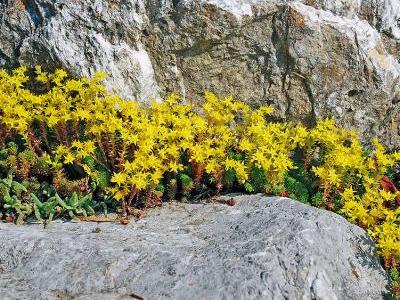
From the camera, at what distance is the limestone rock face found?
6.40 meters

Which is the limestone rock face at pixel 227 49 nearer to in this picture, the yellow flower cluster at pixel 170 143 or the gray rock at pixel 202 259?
the yellow flower cluster at pixel 170 143

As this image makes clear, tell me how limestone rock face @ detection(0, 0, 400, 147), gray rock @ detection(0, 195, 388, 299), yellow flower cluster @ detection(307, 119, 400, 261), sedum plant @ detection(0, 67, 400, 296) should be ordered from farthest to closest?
1. limestone rock face @ detection(0, 0, 400, 147)
2. sedum plant @ detection(0, 67, 400, 296)
3. yellow flower cluster @ detection(307, 119, 400, 261)
4. gray rock @ detection(0, 195, 388, 299)

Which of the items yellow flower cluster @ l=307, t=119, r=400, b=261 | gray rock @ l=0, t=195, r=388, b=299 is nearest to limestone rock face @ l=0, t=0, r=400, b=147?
yellow flower cluster @ l=307, t=119, r=400, b=261

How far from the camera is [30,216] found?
563cm

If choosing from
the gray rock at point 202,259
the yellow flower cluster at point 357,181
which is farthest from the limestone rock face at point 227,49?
the gray rock at point 202,259

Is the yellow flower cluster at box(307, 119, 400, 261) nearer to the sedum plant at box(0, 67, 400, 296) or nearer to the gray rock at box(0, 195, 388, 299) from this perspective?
the sedum plant at box(0, 67, 400, 296)

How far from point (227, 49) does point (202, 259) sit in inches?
112

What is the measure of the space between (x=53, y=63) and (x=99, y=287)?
9.97 feet

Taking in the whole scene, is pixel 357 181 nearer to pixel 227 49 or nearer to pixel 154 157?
pixel 227 49

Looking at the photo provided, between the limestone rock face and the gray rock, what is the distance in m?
1.82

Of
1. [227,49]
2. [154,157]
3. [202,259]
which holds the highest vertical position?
[227,49]

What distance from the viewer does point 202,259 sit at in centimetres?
455

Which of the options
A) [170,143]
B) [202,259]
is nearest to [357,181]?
[170,143]

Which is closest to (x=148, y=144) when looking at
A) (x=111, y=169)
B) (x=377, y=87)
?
(x=111, y=169)
